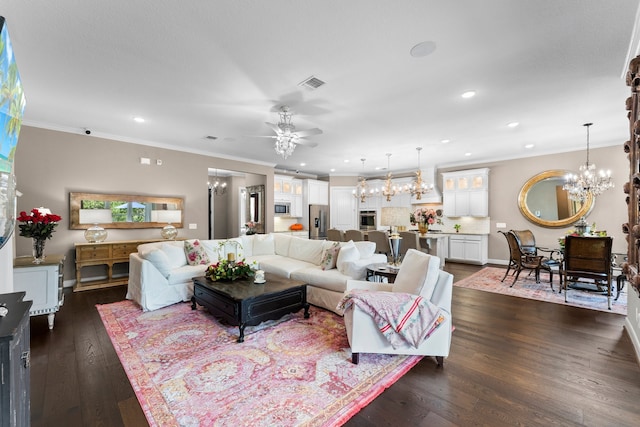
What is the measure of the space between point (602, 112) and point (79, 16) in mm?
6465

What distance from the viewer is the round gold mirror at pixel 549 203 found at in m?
6.38

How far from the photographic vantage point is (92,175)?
5.19 meters

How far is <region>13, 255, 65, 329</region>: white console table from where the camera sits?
122 inches

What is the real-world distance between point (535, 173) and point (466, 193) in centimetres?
159

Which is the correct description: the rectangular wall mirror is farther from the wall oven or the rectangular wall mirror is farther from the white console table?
the wall oven

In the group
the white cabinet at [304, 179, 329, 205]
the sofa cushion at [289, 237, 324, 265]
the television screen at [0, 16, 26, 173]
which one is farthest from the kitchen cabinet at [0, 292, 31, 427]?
the white cabinet at [304, 179, 329, 205]

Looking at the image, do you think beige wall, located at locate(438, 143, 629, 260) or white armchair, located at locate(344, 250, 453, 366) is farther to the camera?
beige wall, located at locate(438, 143, 629, 260)

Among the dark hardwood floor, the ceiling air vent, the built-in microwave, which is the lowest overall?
the dark hardwood floor

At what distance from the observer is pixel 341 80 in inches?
124

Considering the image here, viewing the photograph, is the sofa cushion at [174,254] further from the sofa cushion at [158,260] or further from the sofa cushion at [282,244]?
the sofa cushion at [282,244]

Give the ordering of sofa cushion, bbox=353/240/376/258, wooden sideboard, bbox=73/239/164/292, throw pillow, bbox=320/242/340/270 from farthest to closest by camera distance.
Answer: wooden sideboard, bbox=73/239/164/292
sofa cushion, bbox=353/240/376/258
throw pillow, bbox=320/242/340/270

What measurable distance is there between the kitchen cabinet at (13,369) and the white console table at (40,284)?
275 centimetres

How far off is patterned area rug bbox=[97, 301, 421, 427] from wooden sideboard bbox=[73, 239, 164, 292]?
1944mm

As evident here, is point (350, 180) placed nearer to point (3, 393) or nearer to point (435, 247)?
point (435, 247)
